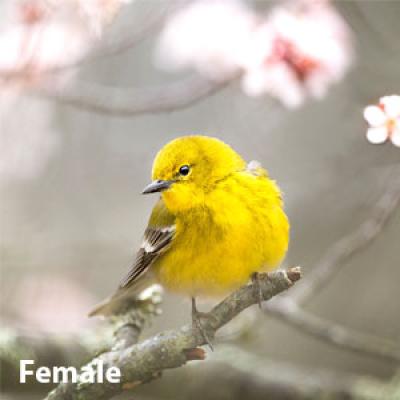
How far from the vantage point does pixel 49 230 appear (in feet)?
15.8

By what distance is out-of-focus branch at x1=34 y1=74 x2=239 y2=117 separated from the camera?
10.2ft

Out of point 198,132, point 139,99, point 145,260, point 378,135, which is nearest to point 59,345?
point 145,260

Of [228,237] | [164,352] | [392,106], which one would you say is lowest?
[164,352]

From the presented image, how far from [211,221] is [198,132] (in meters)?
2.92

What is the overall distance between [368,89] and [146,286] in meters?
1.74

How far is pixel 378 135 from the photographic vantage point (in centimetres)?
214

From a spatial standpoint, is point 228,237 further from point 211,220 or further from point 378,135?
point 378,135

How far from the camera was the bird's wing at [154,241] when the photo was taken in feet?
8.52

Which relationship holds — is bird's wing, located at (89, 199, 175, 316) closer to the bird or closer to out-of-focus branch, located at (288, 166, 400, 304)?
the bird

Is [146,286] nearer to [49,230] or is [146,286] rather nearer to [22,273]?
[22,273]

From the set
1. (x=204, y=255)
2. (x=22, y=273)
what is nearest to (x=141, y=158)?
(x=22, y=273)

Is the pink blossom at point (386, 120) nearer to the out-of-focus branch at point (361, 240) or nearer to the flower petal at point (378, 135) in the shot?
the flower petal at point (378, 135)

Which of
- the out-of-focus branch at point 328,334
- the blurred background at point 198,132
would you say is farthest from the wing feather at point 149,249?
the out-of-focus branch at point 328,334

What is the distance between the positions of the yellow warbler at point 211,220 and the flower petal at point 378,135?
45 cm
